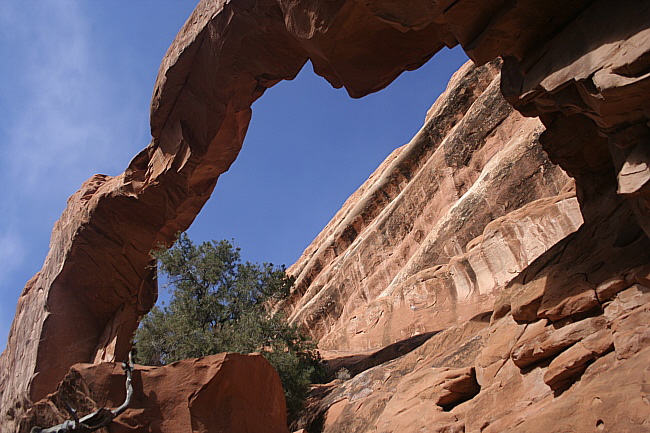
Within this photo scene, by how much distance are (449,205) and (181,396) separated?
18.9 metres

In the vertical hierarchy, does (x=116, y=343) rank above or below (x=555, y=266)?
above

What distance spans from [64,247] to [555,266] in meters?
20.0

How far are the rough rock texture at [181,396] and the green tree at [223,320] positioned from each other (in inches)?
163

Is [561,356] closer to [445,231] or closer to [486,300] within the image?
[486,300]

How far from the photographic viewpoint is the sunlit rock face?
23.1ft

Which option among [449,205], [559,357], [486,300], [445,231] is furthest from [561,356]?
[449,205]

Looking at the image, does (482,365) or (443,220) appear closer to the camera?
(482,365)

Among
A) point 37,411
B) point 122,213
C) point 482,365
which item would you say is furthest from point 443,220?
point 37,411

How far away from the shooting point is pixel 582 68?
709cm

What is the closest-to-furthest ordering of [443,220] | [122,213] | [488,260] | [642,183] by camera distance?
[642,183], [488,260], [122,213], [443,220]

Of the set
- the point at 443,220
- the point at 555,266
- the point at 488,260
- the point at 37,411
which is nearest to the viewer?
the point at 555,266

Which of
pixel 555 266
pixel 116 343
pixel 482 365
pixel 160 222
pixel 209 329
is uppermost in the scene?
pixel 160 222

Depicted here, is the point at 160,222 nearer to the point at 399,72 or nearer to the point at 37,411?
the point at 37,411

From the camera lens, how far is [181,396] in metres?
10.8
